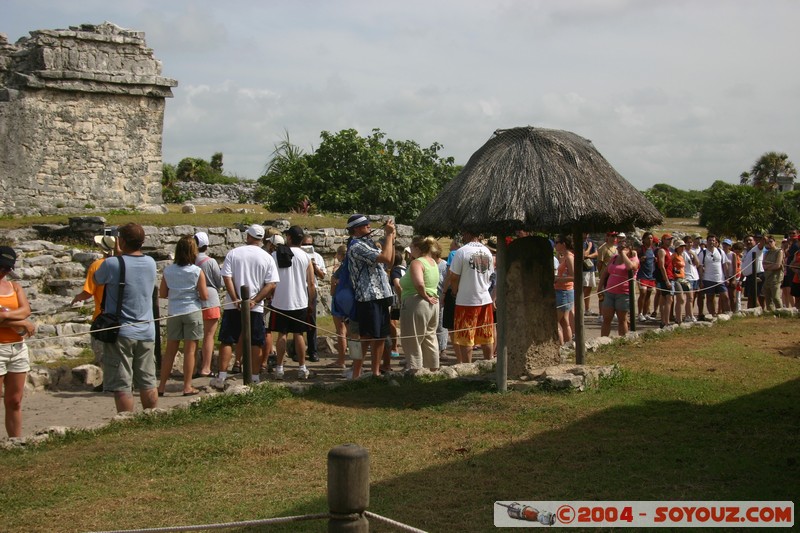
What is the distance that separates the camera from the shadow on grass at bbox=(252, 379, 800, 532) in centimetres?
555

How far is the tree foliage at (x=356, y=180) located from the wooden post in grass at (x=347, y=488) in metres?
17.3

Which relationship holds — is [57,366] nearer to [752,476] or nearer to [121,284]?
[121,284]

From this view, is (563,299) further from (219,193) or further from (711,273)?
(219,193)

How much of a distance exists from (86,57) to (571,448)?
1453 centimetres

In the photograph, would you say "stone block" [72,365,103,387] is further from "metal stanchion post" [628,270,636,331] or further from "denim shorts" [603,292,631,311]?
"metal stanchion post" [628,270,636,331]

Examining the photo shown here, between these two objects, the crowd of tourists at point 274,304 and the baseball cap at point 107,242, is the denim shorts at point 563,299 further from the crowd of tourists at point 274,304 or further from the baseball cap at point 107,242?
the baseball cap at point 107,242

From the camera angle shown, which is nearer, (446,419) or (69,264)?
(446,419)

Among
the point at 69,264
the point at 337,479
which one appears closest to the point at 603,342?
the point at 69,264

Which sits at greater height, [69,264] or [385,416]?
[69,264]

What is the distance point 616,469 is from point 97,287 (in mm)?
4967

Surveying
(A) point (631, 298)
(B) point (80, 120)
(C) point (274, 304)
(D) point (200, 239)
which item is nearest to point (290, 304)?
(C) point (274, 304)

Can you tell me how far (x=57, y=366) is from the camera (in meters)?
10.7

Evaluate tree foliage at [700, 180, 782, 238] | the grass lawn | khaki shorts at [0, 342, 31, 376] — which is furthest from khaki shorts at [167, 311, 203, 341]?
tree foliage at [700, 180, 782, 238]

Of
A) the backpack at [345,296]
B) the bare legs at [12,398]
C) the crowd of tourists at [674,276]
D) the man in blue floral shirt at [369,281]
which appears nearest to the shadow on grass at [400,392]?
the man in blue floral shirt at [369,281]
